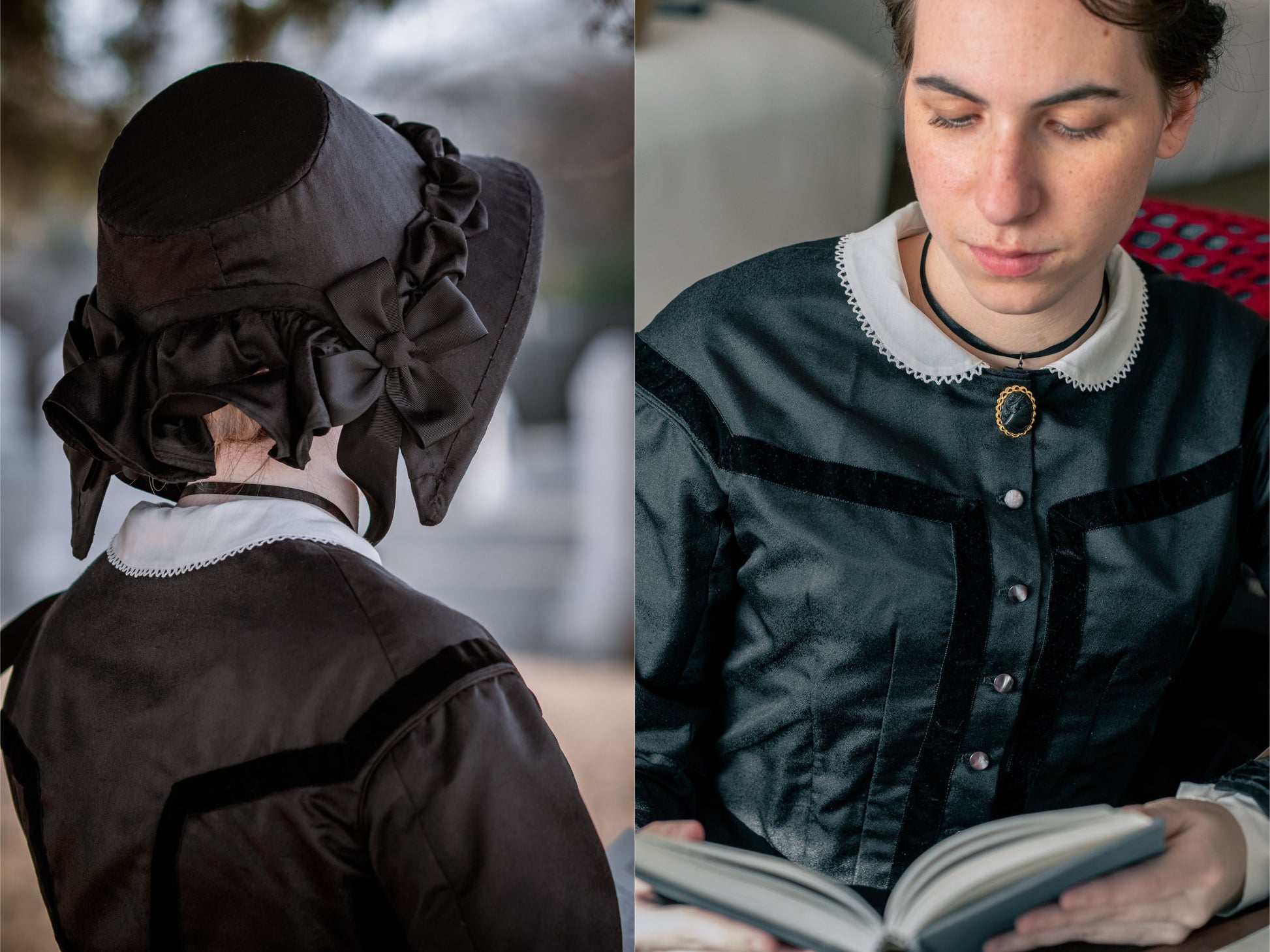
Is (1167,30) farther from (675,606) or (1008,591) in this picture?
(675,606)

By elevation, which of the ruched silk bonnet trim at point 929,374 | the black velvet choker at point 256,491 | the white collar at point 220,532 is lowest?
the white collar at point 220,532

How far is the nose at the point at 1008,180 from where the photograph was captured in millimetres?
863

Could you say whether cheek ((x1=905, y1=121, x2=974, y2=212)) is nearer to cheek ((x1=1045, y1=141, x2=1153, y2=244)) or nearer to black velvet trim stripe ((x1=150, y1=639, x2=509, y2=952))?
cheek ((x1=1045, y1=141, x2=1153, y2=244))

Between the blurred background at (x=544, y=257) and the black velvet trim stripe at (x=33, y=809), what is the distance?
16cm

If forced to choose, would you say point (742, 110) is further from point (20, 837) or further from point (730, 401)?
point (20, 837)

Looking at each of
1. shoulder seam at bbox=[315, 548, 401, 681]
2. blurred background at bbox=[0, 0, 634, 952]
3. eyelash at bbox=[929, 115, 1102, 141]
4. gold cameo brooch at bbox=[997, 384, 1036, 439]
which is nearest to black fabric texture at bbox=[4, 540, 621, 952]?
shoulder seam at bbox=[315, 548, 401, 681]

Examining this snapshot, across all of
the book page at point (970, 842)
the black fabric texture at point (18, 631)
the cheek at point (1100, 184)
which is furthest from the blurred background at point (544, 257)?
the cheek at point (1100, 184)

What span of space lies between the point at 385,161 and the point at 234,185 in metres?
0.12

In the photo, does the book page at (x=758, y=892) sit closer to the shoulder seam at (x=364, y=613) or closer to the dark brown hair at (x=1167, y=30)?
the shoulder seam at (x=364, y=613)

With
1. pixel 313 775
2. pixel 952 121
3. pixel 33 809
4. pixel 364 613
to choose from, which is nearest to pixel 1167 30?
pixel 952 121

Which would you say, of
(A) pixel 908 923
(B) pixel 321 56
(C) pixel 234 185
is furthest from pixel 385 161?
(A) pixel 908 923

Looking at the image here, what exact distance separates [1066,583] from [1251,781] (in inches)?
12.4

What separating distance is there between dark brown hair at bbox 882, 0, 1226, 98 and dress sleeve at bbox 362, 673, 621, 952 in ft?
2.10

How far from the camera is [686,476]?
3.14ft
